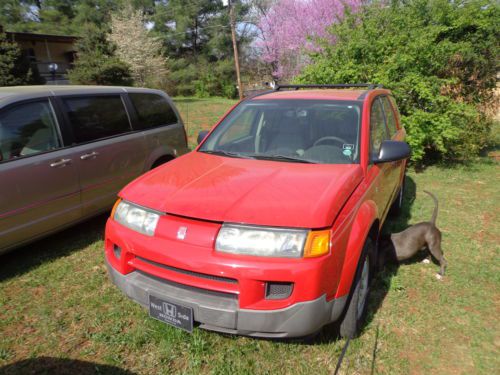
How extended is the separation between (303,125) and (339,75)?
14.6 ft

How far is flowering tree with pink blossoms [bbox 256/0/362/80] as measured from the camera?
1847 cm

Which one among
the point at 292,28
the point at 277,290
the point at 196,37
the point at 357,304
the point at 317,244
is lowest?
the point at 357,304

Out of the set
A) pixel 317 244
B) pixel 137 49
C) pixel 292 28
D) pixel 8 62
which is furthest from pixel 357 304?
pixel 137 49

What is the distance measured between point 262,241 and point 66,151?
2770 mm

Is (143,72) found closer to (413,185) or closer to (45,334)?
(413,185)

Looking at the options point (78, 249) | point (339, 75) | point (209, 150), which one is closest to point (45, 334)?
point (78, 249)

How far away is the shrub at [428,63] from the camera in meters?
6.50

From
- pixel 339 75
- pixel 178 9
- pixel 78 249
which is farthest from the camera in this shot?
pixel 178 9

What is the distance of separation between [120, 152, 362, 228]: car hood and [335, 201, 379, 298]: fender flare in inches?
7.5

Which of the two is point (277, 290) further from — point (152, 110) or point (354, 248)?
point (152, 110)

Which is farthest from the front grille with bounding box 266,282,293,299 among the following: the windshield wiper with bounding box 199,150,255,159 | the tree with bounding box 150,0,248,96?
the tree with bounding box 150,0,248,96

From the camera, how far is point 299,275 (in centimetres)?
188

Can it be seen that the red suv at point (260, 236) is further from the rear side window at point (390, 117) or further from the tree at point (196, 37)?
the tree at point (196, 37)

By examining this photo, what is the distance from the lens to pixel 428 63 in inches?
262
